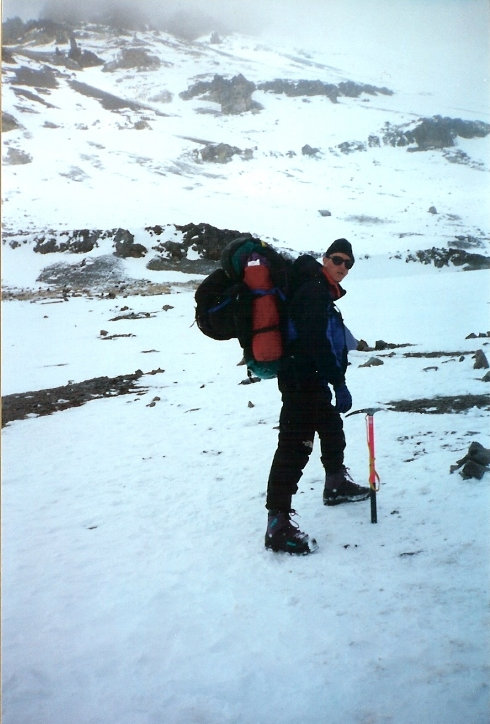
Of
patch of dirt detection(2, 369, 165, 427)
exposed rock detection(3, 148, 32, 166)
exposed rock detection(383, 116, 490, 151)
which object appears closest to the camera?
patch of dirt detection(2, 369, 165, 427)

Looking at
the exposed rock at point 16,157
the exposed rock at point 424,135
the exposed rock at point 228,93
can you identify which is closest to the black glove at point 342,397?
the exposed rock at point 16,157

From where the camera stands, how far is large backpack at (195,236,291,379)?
2959 mm

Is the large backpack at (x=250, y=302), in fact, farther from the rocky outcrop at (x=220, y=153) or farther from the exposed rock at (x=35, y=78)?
the exposed rock at (x=35, y=78)

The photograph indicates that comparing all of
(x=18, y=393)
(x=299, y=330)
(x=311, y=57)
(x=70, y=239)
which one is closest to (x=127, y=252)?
(x=70, y=239)

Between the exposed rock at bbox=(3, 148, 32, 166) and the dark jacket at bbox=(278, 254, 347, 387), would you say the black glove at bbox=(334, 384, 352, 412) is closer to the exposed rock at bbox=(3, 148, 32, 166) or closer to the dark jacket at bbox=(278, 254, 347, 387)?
the dark jacket at bbox=(278, 254, 347, 387)

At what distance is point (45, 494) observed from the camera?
465 cm

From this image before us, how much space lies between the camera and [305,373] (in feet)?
10.4

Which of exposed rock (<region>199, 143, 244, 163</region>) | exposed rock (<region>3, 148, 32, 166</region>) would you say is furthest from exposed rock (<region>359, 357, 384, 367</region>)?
exposed rock (<region>199, 143, 244, 163</region>)

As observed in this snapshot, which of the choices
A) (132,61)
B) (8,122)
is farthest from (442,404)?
(132,61)

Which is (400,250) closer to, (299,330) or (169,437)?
(169,437)

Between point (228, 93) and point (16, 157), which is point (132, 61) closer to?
point (228, 93)

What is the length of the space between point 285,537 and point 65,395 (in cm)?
628

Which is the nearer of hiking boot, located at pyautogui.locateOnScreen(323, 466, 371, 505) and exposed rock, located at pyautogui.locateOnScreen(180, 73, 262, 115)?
hiking boot, located at pyautogui.locateOnScreen(323, 466, 371, 505)

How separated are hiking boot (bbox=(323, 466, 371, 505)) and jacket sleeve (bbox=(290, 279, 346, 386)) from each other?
949 mm
